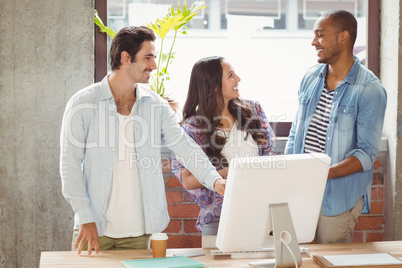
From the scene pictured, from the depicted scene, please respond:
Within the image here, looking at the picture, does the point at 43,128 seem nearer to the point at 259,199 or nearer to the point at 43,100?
the point at 43,100

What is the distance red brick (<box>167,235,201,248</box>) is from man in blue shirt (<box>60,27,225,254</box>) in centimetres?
70

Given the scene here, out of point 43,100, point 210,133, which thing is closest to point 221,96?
point 210,133

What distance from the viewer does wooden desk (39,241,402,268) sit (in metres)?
1.98

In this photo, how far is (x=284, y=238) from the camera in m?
1.93

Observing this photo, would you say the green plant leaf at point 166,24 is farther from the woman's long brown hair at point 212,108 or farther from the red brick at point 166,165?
the red brick at point 166,165

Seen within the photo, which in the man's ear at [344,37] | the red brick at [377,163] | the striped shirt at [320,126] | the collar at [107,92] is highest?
the man's ear at [344,37]

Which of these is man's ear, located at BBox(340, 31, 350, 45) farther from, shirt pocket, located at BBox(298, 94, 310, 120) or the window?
the window

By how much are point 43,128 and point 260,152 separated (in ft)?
3.82

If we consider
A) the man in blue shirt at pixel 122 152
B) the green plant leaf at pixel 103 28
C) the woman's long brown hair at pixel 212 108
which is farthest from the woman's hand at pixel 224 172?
the green plant leaf at pixel 103 28

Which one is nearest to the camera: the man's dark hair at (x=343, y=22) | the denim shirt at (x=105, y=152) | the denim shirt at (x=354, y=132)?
the denim shirt at (x=105, y=152)

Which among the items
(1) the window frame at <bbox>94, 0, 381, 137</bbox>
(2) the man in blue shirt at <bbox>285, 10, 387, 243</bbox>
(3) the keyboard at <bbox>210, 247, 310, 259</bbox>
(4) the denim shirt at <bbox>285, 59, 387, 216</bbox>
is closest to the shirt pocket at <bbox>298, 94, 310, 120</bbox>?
(2) the man in blue shirt at <bbox>285, 10, 387, 243</bbox>

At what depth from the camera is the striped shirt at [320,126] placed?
2.70 m

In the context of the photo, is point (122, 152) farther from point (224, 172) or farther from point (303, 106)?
point (303, 106)

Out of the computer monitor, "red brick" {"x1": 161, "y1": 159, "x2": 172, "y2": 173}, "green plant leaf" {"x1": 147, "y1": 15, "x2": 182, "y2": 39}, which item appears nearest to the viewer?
the computer monitor
